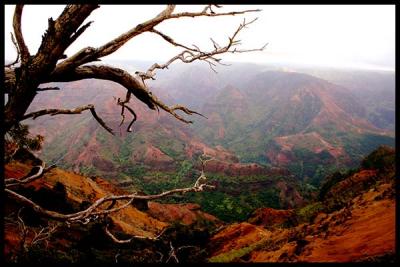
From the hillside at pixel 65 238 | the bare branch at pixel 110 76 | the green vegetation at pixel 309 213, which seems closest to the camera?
the bare branch at pixel 110 76

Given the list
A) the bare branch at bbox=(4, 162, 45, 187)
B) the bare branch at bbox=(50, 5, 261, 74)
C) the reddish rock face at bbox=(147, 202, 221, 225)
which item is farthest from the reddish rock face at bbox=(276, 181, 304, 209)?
the bare branch at bbox=(4, 162, 45, 187)

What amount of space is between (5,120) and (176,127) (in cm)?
16812

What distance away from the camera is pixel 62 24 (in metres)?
3.14

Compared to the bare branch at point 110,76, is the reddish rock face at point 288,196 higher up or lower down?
lower down

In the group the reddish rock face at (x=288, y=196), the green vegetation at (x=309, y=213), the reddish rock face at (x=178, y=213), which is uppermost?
the green vegetation at (x=309, y=213)

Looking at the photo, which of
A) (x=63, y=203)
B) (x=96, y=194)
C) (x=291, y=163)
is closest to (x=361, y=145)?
(x=291, y=163)

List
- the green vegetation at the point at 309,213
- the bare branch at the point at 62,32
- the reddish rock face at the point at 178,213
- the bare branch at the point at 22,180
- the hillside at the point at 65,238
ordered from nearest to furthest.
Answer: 1. the bare branch at the point at 62,32
2. the bare branch at the point at 22,180
3. the hillside at the point at 65,238
4. the green vegetation at the point at 309,213
5. the reddish rock face at the point at 178,213

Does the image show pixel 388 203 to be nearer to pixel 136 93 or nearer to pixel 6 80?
pixel 136 93

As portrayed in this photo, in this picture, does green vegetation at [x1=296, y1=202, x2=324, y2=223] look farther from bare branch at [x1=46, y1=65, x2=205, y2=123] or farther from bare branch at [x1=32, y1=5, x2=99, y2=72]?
bare branch at [x1=32, y1=5, x2=99, y2=72]

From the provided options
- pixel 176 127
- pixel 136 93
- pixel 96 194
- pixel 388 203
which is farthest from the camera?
pixel 176 127

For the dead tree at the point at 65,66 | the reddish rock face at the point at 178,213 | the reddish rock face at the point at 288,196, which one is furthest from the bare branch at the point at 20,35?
the reddish rock face at the point at 288,196

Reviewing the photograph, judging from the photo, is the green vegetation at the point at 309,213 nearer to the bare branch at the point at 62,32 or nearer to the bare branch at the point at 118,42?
the bare branch at the point at 118,42

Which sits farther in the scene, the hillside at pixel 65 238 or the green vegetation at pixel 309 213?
the green vegetation at pixel 309 213

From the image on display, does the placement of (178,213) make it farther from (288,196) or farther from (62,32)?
(62,32)
